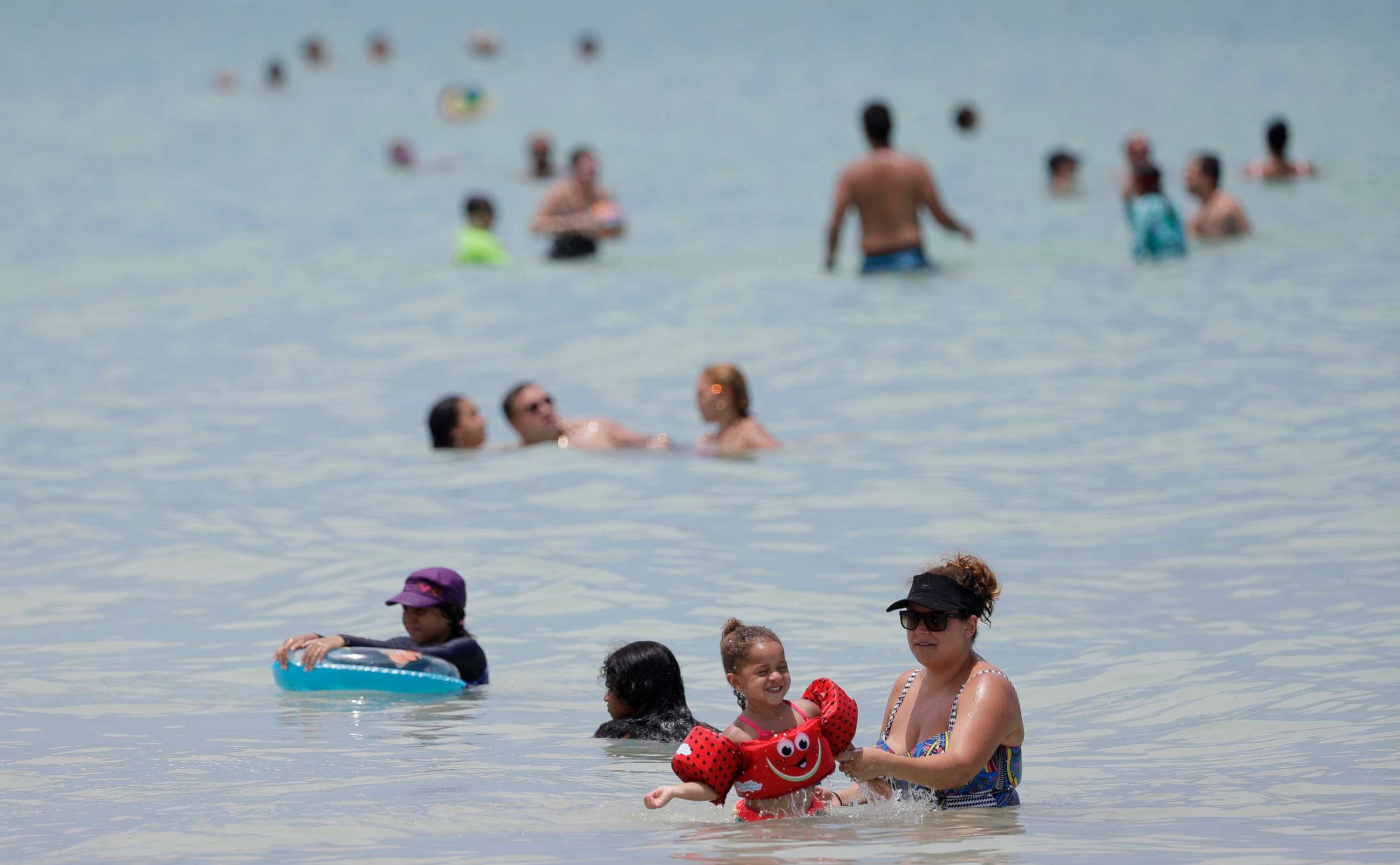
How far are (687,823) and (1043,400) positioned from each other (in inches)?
260

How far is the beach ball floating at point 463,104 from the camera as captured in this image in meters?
28.2

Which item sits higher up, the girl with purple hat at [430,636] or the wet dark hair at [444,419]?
the wet dark hair at [444,419]

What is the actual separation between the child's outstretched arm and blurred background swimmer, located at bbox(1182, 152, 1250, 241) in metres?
12.3

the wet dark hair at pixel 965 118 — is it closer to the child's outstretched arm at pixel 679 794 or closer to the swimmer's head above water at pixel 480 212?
the swimmer's head above water at pixel 480 212

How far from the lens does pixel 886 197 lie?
1415cm

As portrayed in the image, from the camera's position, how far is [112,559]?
7652mm

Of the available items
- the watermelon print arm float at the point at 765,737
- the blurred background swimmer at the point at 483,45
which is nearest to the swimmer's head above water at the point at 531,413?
the watermelon print arm float at the point at 765,737

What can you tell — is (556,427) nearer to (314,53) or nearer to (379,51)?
(314,53)

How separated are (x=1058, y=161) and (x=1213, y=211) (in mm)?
5289

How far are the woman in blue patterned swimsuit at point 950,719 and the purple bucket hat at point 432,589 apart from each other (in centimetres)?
196

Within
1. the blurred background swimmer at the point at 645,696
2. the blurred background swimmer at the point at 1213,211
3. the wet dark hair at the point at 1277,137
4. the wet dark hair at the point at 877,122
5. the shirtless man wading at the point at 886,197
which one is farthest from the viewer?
the wet dark hair at the point at 1277,137

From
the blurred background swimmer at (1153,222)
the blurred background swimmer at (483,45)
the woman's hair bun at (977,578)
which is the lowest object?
the woman's hair bun at (977,578)

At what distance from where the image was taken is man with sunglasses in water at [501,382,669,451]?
9.59 meters


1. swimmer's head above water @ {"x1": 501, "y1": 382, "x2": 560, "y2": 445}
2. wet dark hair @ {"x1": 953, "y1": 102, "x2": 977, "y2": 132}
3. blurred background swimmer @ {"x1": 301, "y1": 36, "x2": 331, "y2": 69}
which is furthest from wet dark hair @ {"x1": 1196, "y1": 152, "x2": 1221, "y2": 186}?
blurred background swimmer @ {"x1": 301, "y1": 36, "x2": 331, "y2": 69}
